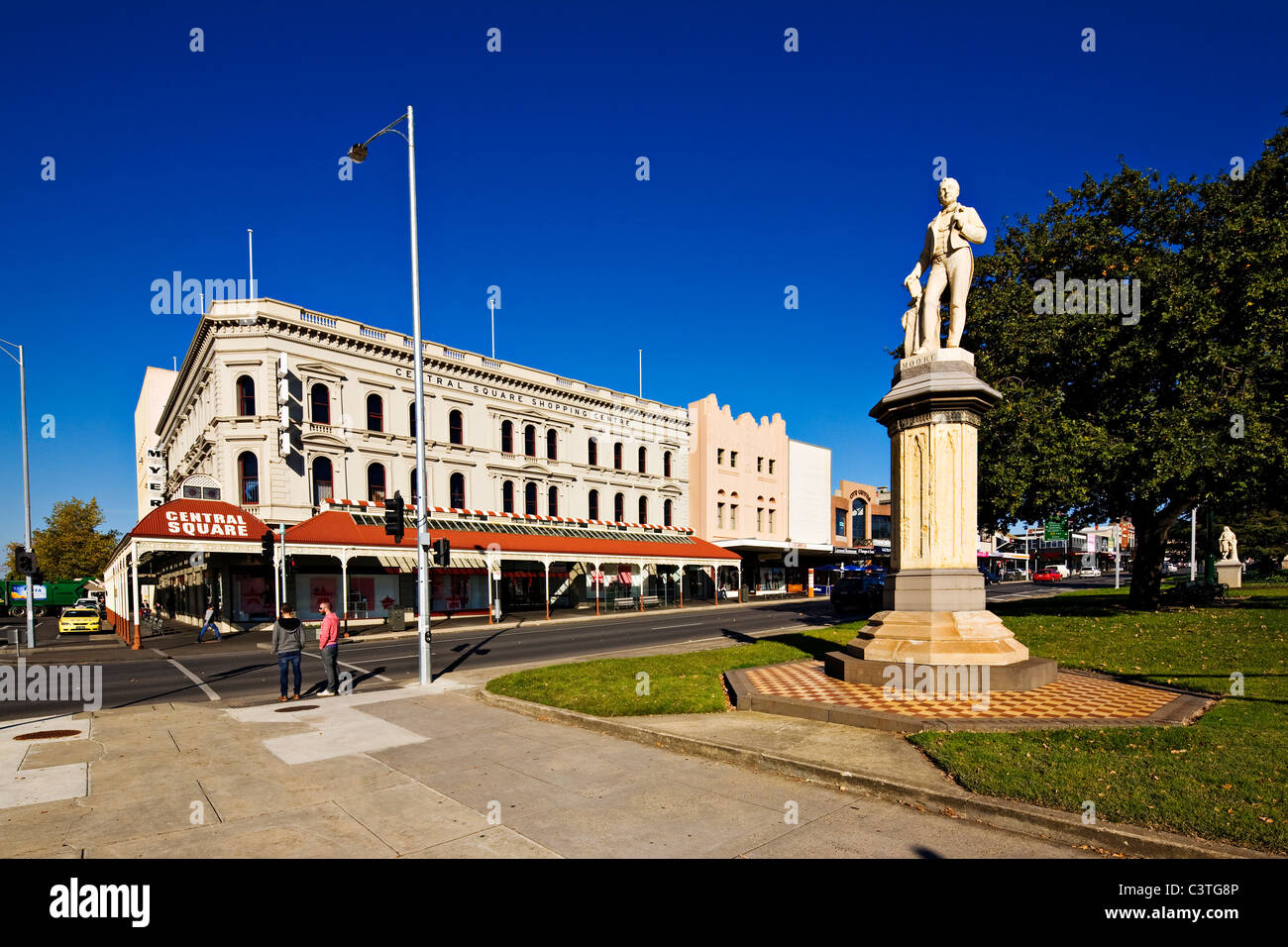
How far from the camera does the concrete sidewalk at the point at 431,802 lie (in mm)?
5223

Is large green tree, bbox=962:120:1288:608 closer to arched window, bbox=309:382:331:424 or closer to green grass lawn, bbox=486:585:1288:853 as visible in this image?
green grass lawn, bbox=486:585:1288:853

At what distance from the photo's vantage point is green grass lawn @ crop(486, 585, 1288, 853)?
5.23m

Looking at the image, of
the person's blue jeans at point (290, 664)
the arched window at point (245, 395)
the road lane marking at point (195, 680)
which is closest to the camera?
the person's blue jeans at point (290, 664)

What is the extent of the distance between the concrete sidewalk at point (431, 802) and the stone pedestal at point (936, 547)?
12.8 feet

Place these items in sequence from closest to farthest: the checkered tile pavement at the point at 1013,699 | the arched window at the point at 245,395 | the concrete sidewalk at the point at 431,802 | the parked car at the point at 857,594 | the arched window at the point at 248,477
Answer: the concrete sidewalk at the point at 431,802, the checkered tile pavement at the point at 1013,699, the arched window at the point at 248,477, the arched window at the point at 245,395, the parked car at the point at 857,594

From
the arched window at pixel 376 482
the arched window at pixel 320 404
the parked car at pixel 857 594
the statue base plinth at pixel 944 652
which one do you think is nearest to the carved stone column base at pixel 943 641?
the statue base plinth at pixel 944 652

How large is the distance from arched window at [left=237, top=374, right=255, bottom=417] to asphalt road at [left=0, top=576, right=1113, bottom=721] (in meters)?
9.65

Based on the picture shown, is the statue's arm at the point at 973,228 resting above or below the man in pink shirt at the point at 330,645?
above

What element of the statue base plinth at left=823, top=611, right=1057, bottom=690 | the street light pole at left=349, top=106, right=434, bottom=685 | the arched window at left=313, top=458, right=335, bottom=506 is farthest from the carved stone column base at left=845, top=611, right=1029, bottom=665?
the arched window at left=313, top=458, right=335, bottom=506

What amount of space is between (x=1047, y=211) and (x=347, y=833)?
24.2 meters


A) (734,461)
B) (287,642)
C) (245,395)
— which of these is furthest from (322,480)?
(734,461)

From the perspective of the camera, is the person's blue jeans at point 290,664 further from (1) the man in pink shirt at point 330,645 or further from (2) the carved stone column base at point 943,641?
(2) the carved stone column base at point 943,641

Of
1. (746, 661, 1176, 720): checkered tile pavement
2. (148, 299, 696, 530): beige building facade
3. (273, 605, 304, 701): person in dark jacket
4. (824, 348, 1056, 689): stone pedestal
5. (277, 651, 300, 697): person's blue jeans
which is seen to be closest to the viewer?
(746, 661, 1176, 720): checkered tile pavement

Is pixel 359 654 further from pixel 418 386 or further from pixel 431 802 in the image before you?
pixel 431 802
